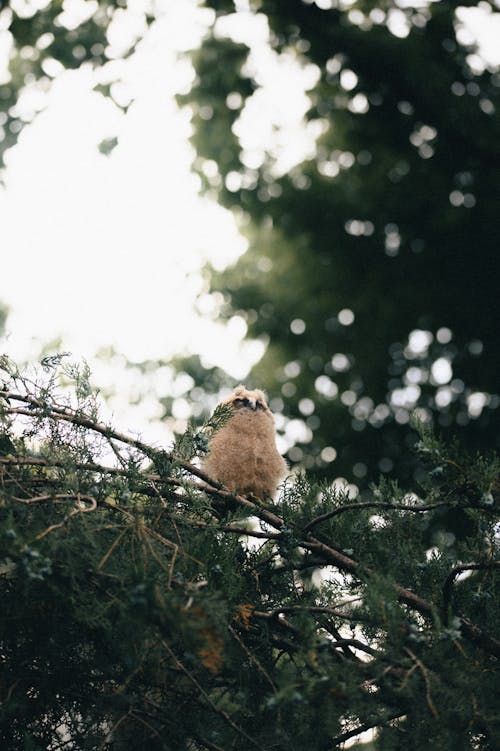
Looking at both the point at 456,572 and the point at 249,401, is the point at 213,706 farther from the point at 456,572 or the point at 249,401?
the point at 249,401

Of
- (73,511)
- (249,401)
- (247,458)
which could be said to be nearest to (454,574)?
(73,511)

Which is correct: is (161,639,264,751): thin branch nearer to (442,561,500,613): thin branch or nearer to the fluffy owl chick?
(442,561,500,613): thin branch

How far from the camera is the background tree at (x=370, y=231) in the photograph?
17.8 feet

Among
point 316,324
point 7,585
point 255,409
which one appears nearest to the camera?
point 7,585

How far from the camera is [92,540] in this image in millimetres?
1117

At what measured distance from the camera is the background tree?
5414mm

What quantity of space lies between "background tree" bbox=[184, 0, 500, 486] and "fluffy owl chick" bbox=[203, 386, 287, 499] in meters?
2.92

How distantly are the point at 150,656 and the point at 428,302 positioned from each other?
474 centimetres

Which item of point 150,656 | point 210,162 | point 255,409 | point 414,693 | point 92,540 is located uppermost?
point 210,162

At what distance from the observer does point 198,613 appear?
0.96 metres

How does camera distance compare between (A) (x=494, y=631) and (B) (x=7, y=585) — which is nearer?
(B) (x=7, y=585)

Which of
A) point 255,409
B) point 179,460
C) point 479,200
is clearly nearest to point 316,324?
point 479,200

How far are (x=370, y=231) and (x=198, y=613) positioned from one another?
5.27 metres

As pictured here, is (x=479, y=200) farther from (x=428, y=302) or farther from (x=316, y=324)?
(x=316, y=324)
